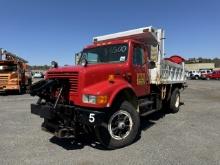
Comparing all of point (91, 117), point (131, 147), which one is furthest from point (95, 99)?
point (131, 147)

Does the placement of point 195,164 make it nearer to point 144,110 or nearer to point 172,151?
point 172,151

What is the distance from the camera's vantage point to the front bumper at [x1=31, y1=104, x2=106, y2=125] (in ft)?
17.9

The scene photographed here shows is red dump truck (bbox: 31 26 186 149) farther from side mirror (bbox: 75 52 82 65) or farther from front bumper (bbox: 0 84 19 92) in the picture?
front bumper (bbox: 0 84 19 92)

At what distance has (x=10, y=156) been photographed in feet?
18.1

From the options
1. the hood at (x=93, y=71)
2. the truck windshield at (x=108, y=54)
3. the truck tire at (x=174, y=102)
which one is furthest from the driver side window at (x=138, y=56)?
the truck tire at (x=174, y=102)

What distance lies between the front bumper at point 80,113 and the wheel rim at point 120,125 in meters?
0.50

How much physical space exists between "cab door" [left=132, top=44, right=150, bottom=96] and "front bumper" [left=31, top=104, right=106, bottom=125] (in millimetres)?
2036

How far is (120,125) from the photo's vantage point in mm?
6195

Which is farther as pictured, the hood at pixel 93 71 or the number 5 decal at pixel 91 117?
the hood at pixel 93 71

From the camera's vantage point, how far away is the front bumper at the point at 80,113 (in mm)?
5445

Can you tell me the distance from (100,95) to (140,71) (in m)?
2.38

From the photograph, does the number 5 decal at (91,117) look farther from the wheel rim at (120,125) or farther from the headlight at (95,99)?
the wheel rim at (120,125)

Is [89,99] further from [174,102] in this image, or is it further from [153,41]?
[174,102]

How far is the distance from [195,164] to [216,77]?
52.8 metres
